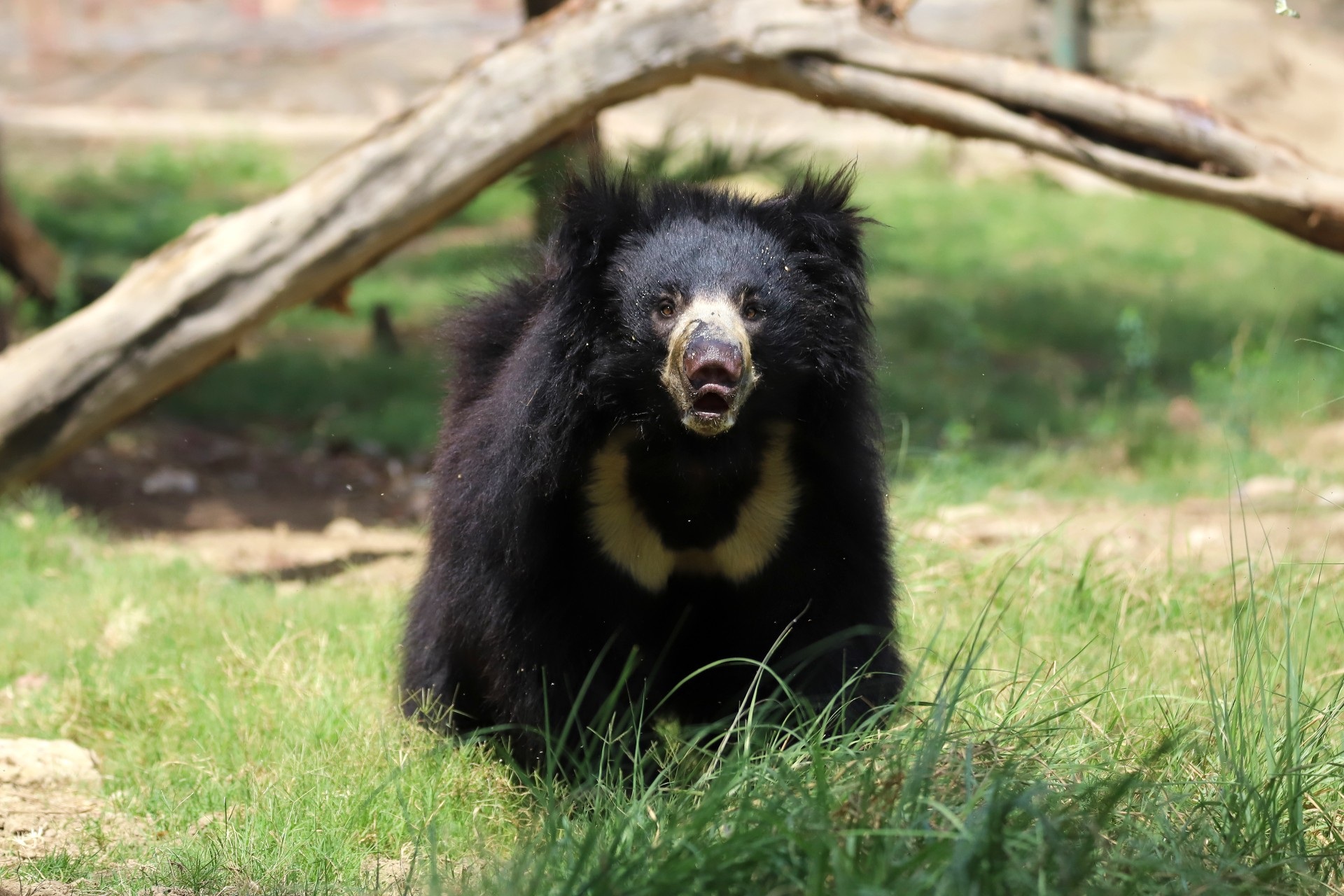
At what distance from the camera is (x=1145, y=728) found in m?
2.76

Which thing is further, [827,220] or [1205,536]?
[1205,536]

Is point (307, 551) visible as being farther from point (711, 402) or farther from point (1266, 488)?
point (1266, 488)

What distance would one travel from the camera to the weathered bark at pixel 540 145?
4715 millimetres

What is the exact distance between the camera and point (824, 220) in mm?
2848

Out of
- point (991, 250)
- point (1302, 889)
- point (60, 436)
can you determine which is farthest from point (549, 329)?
point (991, 250)

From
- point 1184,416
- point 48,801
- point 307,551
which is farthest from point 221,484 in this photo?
point 1184,416

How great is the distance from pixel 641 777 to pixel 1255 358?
195 inches

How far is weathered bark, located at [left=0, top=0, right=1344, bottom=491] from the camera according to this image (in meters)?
4.71

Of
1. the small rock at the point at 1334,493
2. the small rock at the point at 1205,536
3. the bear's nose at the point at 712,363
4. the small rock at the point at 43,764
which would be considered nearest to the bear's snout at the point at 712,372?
the bear's nose at the point at 712,363

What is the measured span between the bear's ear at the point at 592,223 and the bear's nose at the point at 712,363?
0.35 meters

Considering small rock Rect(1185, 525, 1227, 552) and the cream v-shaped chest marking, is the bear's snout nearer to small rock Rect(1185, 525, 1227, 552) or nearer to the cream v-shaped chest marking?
the cream v-shaped chest marking

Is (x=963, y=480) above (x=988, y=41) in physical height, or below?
below

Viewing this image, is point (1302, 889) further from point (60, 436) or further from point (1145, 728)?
point (60, 436)

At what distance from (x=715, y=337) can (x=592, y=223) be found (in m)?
0.41
